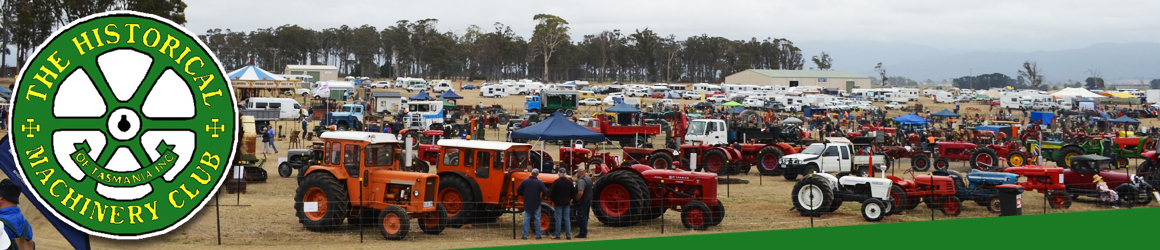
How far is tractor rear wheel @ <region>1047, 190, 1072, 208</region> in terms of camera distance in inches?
675

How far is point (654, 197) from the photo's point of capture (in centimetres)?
1437

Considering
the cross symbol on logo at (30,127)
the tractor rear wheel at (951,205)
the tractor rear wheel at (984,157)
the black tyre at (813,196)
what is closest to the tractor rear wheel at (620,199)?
the black tyre at (813,196)

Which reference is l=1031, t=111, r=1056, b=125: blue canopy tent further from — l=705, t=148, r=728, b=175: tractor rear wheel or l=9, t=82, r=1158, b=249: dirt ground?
l=9, t=82, r=1158, b=249: dirt ground

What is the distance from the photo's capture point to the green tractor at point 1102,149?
86.2 feet

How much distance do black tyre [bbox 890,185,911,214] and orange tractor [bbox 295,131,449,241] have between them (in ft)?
24.8

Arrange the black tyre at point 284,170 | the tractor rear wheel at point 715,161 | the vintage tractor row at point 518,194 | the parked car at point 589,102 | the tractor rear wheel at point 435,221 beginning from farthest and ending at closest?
the parked car at point 589,102 < the tractor rear wheel at point 715,161 < the black tyre at point 284,170 < the vintage tractor row at point 518,194 < the tractor rear wheel at point 435,221

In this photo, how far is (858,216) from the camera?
613 inches

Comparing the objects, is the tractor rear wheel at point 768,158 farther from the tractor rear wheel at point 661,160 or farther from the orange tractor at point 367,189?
the orange tractor at point 367,189

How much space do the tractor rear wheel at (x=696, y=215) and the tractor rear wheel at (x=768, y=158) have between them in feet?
32.9

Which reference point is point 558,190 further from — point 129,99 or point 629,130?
point 629,130

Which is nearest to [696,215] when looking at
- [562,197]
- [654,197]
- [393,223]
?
[654,197]

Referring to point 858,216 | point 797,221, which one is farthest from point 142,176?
point 858,216

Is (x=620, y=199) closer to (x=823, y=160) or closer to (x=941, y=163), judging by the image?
(x=823, y=160)

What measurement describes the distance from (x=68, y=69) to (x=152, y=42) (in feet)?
1.19
